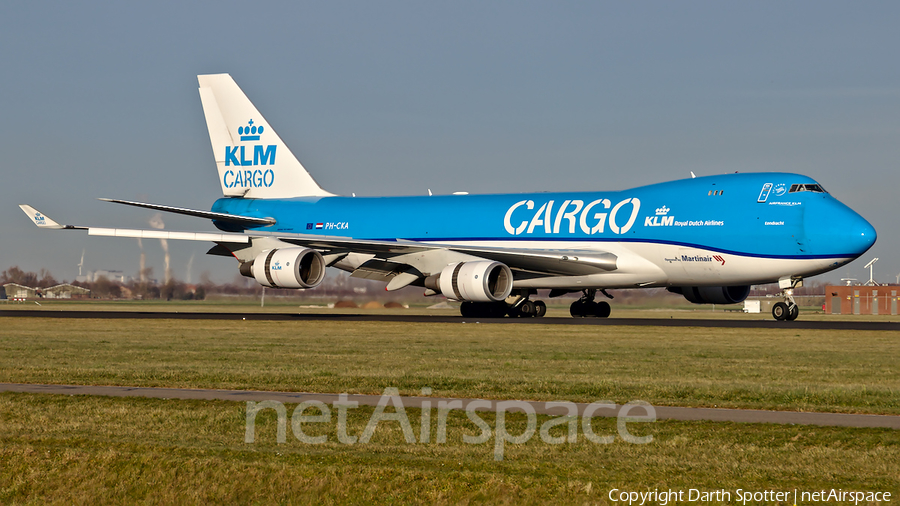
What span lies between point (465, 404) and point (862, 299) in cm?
7751

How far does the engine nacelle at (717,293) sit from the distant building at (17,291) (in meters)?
77.5

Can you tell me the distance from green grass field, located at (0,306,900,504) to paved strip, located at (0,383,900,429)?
0.66 m

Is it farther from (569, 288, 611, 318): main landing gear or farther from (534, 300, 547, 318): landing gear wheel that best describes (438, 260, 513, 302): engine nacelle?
(569, 288, 611, 318): main landing gear

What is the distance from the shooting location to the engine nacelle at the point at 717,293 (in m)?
44.1

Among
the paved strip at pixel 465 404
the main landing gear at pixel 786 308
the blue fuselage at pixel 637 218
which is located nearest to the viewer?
the paved strip at pixel 465 404

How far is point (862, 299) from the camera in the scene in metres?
84.9

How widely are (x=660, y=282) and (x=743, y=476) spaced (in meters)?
31.7

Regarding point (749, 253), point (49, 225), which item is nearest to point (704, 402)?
point (749, 253)

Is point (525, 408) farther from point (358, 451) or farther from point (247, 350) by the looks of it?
point (247, 350)

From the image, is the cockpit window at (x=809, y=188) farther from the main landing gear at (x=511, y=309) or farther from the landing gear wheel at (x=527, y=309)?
the main landing gear at (x=511, y=309)

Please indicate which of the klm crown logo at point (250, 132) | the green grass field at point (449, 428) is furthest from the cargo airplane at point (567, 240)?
the green grass field at point (449, 428)

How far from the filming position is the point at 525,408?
15078 millimetres
